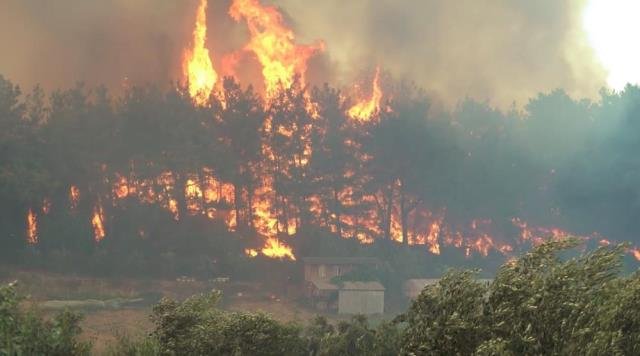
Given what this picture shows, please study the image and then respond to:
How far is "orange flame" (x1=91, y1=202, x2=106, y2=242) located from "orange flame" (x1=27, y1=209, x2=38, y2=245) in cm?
629

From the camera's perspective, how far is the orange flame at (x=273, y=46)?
98.2 metres

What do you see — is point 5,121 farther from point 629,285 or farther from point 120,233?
point 629,285

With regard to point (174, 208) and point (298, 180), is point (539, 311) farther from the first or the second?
point (174, 208)

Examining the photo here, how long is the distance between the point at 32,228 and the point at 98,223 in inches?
309

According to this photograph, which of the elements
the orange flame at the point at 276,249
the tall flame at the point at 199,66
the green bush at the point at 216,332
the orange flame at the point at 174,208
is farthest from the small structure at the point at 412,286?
the tall flame at the point at 199,66

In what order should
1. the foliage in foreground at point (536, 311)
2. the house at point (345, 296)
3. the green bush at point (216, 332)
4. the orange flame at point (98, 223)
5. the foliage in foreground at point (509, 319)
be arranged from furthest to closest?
the orange flame at point (98, 223) < the house at point (345, 296) < the green bush at point (216, 332) < the foliage in foreground at point (509, 319) < the foliage in foreground at point (536, 311)

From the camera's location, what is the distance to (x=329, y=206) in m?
75.8

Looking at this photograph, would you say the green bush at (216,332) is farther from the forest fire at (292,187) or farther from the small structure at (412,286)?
the forest fire at (292,187)

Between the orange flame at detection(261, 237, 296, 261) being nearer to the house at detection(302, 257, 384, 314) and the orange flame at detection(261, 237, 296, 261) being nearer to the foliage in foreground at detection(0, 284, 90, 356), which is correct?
the house at detection(302, 257, 384, 314)

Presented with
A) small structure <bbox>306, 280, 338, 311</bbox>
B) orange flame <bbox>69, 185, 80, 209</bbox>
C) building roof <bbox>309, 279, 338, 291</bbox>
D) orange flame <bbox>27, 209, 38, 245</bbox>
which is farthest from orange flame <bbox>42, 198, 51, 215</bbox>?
small structure <bbox>306, 280, 338, 311</bbox>

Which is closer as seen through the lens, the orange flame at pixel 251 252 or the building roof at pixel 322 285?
the building roof at pixel 322 285

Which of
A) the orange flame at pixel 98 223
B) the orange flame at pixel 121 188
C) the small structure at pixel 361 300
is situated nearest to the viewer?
the small structure at pixel 361 300

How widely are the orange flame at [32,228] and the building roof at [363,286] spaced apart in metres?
36.2

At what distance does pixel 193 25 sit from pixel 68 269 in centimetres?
5769
